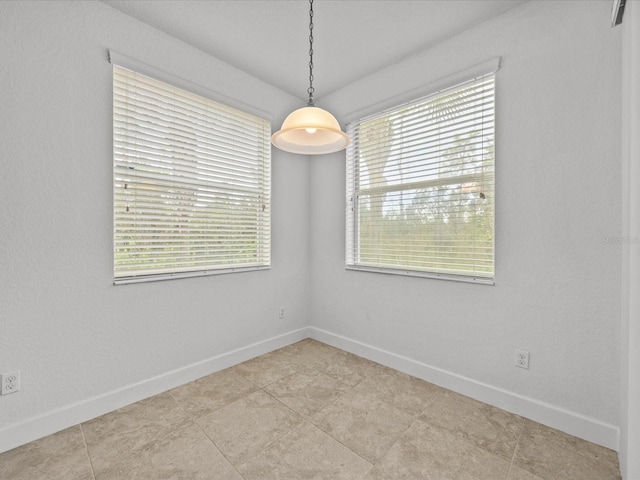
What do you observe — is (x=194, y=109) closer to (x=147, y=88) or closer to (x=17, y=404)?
(x=147, y=88)

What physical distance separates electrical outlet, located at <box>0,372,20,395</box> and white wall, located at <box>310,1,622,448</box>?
2.65 m

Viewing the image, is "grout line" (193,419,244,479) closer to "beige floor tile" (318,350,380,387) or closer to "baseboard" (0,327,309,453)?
"baseboard" (0,327,309,453)

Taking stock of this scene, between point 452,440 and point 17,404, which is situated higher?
point 17,404

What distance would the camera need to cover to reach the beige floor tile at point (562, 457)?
4.78 ft

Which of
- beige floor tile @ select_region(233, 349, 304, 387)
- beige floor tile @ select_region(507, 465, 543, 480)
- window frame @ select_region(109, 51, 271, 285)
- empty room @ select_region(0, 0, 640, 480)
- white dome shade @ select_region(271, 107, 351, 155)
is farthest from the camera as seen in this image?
beige floor tile @ select_region(233, 349, 304, 387)

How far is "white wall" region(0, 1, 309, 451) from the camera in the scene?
164cm

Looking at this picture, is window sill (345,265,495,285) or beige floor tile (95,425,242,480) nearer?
beige floor tile (95,425,242,480)

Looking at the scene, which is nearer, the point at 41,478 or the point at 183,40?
the point at 41,478

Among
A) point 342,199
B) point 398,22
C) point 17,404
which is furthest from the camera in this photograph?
point 342,199

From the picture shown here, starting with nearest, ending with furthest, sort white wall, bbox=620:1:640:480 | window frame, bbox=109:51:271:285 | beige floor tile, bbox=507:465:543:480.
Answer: white wall, bbox=620:1:640:480
beige floor tile, bbox=507:465:543:480
window frame, bbox=109:51:271:285

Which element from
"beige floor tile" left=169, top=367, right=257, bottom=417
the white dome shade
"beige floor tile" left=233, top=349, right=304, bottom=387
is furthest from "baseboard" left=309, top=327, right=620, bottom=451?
the white dome shade

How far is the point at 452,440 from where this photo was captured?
1695 millimetres

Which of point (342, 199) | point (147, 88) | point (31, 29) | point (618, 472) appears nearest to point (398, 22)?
point (342, 199)

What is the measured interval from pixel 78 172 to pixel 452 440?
2.79m
